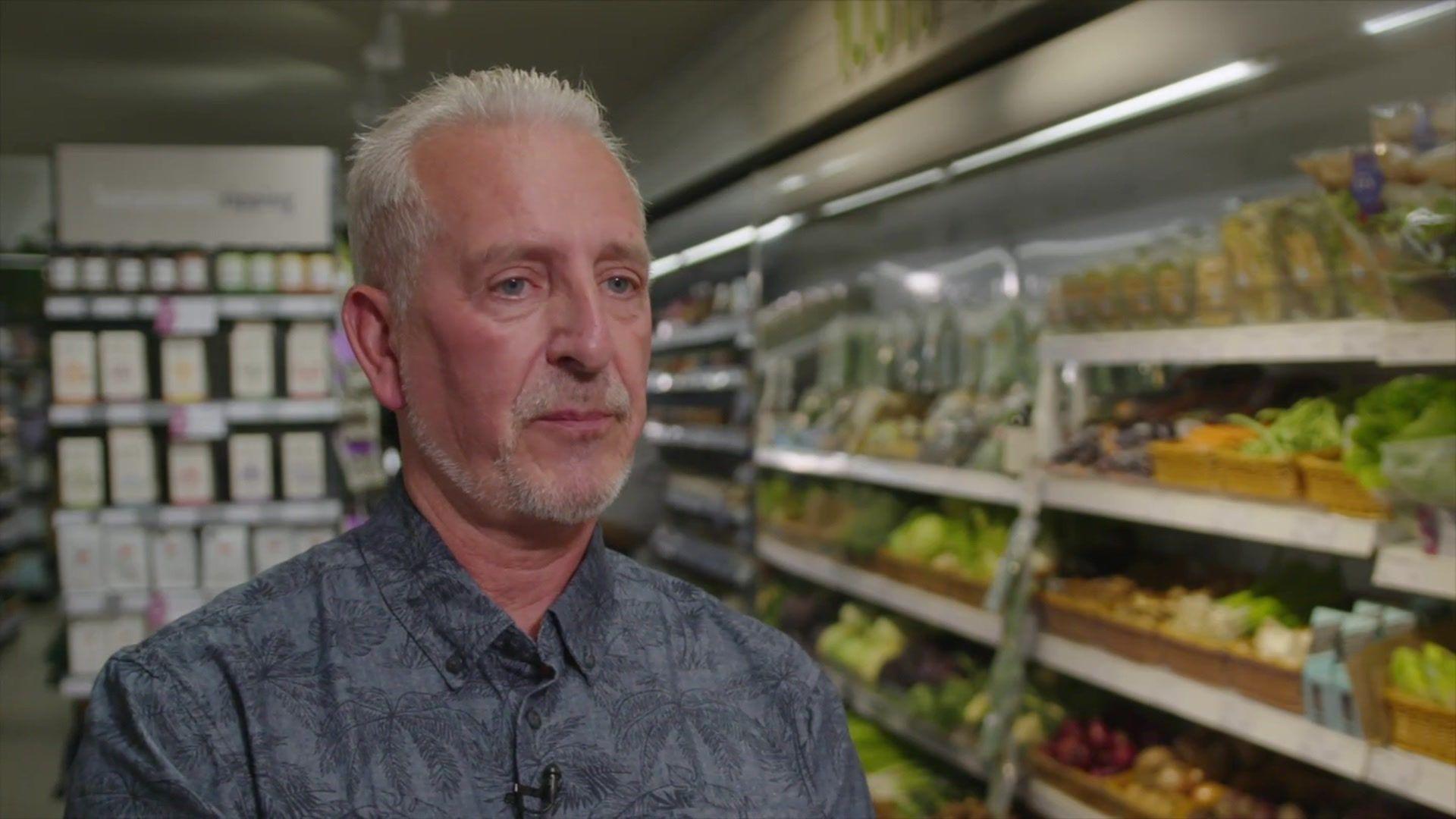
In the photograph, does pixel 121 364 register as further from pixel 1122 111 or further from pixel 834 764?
pixel 834 764

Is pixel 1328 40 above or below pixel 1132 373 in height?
above

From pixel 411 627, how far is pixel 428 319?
13.0 inches

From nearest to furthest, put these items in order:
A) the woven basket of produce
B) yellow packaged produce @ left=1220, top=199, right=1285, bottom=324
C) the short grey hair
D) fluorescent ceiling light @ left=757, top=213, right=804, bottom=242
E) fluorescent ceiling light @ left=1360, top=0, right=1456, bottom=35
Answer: the short grey hair < fluorescent ceiling light @ left=1360, top=0, right=1456, bottom=35 < yellow packaged produce @ left=1220, top=199, right=1285, bottom=324 < the woven basket of produce < fluorescent ceiling light @ left=757, top=213, right=804, bottom=242

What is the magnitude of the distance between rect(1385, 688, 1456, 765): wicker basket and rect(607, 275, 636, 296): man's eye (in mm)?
1701

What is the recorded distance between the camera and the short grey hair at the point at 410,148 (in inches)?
47.5

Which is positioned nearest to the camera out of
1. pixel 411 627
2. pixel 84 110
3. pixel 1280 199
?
pixel 411 627

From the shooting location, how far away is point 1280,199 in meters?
2.46

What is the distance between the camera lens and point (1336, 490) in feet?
7.24

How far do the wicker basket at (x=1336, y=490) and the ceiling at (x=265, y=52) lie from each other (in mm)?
2846

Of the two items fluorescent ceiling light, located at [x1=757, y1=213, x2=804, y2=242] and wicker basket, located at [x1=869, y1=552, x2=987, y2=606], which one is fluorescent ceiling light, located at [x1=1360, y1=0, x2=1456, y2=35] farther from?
fluorescent ceiling light, located at [x1=757, y1=213, x2=804, y2=242]

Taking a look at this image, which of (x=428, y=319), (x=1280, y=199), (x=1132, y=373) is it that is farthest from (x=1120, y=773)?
(x=428, y=319)

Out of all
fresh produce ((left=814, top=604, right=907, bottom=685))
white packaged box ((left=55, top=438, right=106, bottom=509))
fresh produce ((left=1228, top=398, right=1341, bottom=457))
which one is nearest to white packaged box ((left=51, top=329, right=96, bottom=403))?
white packaged box ((left=55, top=438, right=106, bottom=509))

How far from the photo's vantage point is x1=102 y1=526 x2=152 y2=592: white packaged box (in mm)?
3916

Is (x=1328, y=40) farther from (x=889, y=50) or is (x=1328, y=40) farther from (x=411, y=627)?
(x=411, y=627)
